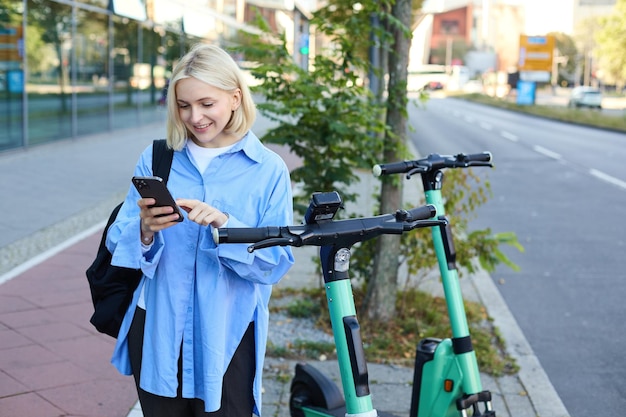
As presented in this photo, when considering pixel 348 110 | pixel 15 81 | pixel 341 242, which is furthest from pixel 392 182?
pixel 15 81

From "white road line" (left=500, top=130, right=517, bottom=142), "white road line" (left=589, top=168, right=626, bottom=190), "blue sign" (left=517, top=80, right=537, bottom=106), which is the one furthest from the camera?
"blue sign" (left=517, top=80, right=537, bottom=106)

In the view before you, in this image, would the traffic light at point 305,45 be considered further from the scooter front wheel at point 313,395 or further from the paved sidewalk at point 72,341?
the scooter front wheel at point 313,395

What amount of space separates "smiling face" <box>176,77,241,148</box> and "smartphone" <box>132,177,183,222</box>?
1.18 ft

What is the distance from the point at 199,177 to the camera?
A: 254 centimetres

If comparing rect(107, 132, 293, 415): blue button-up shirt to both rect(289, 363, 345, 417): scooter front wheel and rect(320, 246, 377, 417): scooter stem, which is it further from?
rect(289, 363, 345, 417): scooter front wheel

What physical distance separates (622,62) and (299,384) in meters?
63.0

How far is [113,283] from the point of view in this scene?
2.59 metres

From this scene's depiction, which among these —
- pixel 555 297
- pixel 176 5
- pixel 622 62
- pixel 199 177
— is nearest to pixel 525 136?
pixel 176 5

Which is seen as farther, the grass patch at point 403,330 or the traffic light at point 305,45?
the traffic light at point 305,45

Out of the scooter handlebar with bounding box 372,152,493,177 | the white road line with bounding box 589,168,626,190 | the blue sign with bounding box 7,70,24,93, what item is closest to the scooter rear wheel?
the scooter handlebar with bounding box 372,152,493,177

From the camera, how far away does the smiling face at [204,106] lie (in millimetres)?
2463

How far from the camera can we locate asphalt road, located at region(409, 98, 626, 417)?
534 cm

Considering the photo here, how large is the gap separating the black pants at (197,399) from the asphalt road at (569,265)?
103 inches

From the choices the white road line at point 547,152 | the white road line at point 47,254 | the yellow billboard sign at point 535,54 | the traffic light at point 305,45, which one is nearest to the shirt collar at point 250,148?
the white road line at point 47,254
